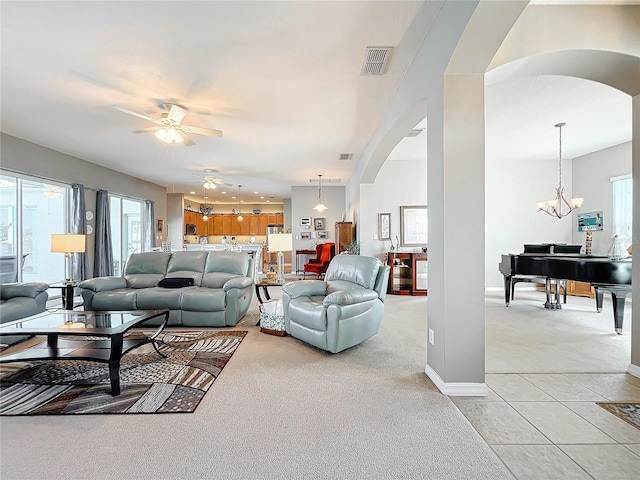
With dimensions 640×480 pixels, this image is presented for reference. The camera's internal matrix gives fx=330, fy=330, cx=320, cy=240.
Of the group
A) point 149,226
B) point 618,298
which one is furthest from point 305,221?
point 618,298

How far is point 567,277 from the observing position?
441 cm

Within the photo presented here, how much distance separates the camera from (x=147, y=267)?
16.3 feet

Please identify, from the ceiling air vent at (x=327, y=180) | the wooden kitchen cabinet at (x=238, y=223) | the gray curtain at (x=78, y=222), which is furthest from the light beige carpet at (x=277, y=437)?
the wooden kitchen cabinet at (x=238, y=223)

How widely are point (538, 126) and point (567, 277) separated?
94.5 inches

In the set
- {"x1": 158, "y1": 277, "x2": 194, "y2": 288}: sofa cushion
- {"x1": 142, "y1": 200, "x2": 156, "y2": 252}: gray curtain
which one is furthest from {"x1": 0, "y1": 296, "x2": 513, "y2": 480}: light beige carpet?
{"x1": 142, "y1": 200, "x2": 156, "y2": 252}: gray curtain

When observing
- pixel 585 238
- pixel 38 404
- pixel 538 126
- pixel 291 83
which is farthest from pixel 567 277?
pixel 38 404

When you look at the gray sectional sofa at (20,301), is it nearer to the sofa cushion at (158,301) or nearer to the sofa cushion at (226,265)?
the sofa cushion at (158,301)

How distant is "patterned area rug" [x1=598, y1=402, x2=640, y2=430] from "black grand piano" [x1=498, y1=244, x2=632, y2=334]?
2104mm

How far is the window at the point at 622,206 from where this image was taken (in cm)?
596

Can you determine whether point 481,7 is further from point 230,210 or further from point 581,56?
point 230,210

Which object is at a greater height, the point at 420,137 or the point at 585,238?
the point at 420,137

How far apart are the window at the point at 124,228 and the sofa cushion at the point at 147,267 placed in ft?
12.4

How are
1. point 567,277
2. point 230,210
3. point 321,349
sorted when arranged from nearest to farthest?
point 321,349
point 567,277
point 230,210

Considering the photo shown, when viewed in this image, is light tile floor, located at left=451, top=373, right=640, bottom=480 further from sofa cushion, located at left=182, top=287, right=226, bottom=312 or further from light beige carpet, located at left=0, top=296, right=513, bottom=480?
sofa cushion, located at left=182, top=287, right=226, bottom=312
